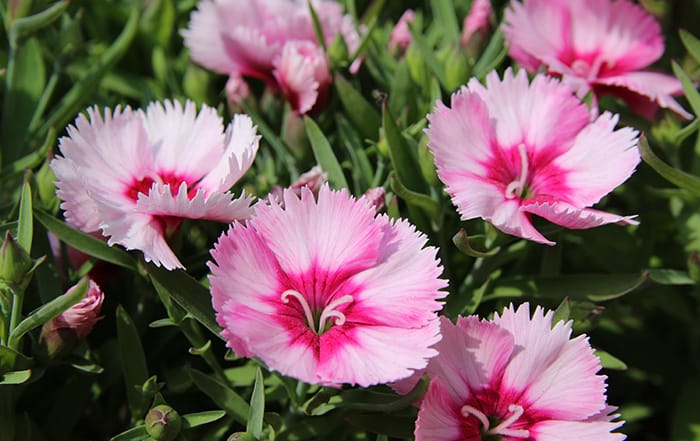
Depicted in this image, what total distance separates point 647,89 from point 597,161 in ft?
0.92

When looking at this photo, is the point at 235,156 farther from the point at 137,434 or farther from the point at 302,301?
the point at 137,434

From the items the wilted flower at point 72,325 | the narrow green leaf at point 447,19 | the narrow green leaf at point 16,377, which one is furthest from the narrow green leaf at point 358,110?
the narrow green leaf at point 16,377

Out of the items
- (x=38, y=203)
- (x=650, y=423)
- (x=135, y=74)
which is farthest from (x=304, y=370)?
(x=650, y=423)

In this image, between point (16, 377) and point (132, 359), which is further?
point (132, 359)

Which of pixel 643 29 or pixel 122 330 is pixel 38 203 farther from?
pixel 643 29

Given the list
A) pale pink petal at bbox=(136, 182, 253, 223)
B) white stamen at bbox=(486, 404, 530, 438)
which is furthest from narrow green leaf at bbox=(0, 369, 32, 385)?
white stamen at bbox=(486, 404, 530, 438)

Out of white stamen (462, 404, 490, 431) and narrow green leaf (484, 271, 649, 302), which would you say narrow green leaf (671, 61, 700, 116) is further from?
white stamen (462, 404, 490, 431)

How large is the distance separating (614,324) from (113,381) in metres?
0.98

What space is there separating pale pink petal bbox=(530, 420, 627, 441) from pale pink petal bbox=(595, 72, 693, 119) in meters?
0.62

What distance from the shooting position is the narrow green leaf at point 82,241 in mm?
1195

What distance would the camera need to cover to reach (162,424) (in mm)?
1060

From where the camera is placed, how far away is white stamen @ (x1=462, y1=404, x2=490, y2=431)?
1.06 m

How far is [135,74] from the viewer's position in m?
1.89

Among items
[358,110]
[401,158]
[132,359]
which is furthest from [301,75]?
[132,359]
